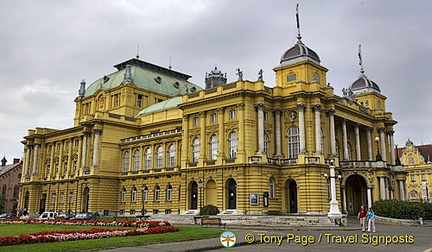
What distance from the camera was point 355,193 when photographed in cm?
6128

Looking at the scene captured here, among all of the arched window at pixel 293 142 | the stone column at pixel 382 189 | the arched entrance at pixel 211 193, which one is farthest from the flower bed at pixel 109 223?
the stone column at pixel 382 189

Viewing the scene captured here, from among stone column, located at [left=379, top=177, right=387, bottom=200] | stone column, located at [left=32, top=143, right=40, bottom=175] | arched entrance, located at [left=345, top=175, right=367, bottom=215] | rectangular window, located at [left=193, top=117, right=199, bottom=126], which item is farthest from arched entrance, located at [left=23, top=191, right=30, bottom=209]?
stone column, located at [left=379, top=177, right=387, bottom=200]

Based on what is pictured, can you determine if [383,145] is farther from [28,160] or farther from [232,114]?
[28,160]

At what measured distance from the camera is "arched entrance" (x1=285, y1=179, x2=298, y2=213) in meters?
52.3

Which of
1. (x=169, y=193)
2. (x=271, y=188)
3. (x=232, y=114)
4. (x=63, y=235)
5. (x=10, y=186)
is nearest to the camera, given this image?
(x=63, y=235)

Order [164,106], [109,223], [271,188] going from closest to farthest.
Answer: [109,223] < [271,188] < [164,106]

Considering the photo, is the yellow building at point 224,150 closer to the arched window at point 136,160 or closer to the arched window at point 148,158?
the arched window at point 148,158

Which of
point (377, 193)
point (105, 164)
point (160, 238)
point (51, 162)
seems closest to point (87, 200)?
point (105, 164)

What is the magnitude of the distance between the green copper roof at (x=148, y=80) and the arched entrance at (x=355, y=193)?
113 ft

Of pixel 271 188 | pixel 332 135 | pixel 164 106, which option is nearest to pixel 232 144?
pixel 271 188

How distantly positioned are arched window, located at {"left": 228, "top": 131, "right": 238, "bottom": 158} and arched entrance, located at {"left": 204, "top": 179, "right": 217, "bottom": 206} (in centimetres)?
419

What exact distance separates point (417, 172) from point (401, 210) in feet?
215

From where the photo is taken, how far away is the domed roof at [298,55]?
5697 cm

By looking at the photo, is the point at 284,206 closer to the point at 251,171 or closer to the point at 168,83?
the point at 251,171
